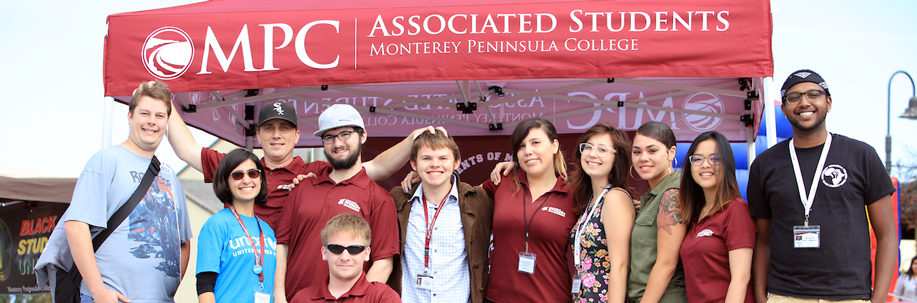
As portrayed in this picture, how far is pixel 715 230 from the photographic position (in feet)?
8.16

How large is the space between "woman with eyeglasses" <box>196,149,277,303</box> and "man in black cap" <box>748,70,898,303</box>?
2.26 m

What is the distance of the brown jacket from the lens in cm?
295

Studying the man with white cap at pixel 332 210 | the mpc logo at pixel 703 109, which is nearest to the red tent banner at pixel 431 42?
the man with white cap at pixel 332 210

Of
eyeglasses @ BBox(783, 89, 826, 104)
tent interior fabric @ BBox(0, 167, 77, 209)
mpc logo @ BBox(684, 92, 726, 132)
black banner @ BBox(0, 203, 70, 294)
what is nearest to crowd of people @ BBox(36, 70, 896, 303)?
eyeglasses @ BBox(783, 89, 826, 104)

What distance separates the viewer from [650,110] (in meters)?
5.78

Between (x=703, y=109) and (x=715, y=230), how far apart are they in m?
3.41

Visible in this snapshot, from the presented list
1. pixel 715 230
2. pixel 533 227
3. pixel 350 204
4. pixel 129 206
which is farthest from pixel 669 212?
pixel 129 206

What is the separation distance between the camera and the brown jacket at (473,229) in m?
2.95

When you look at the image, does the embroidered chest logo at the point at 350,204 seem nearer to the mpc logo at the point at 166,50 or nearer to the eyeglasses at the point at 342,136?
the eyeglasses at the point at 342,136

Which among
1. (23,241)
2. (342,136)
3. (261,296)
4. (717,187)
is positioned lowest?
(23,241)

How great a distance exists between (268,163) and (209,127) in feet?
7.39

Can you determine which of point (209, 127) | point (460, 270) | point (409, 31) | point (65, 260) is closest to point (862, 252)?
point (460, 270)

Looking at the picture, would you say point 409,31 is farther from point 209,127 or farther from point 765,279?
point 209,127

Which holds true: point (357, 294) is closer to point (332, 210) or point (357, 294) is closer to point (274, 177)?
point (332, 210)
